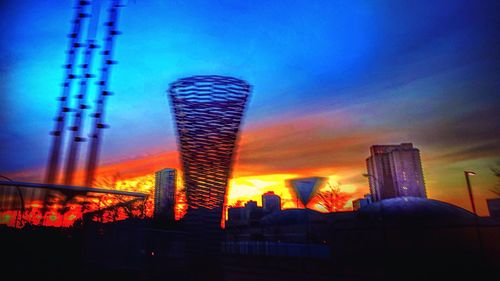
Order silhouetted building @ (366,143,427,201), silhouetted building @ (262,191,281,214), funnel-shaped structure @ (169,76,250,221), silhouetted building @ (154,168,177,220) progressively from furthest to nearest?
silhouetted building @ (262,191,281,214)
silhouetted building @ (366,143,427,201)
silhouetted building @ (154,168,177,220)
funnel-shaped structure @ (169,76,250,221)

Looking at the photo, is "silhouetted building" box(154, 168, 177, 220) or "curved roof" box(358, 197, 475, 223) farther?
"silhouetted building" box(154, 168, 177, 220)

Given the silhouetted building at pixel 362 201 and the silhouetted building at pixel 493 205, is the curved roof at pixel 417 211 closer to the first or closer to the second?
the silhouetted building at pixel 493 205

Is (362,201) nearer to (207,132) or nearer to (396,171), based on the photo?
(396,171)

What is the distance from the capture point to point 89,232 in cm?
1309

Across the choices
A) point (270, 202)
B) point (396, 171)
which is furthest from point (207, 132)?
point (270, 202)

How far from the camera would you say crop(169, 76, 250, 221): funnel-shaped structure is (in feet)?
30.4

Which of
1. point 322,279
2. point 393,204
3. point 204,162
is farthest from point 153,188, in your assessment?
point 204,162

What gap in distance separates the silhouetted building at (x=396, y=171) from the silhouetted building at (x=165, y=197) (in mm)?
21126

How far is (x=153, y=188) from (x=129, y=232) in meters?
25.2

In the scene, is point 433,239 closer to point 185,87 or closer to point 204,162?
point 204,162

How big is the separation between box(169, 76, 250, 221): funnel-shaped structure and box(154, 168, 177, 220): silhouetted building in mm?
25356

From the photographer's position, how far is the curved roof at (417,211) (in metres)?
25.3

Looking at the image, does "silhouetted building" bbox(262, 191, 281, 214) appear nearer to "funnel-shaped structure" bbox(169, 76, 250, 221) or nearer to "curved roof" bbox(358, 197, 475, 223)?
"curved roof" bbox(358, 197, 475, 223)

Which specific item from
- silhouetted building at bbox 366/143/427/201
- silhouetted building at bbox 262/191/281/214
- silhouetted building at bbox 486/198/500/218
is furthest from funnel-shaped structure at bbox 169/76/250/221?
silhouetted building at bbox 262/191/281/214
